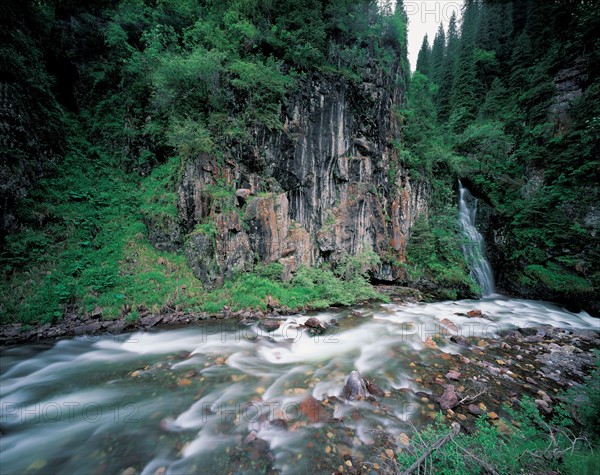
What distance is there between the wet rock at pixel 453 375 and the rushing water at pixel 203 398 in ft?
1.34

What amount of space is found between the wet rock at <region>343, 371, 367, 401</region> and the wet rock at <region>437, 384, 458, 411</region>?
1.39 metres

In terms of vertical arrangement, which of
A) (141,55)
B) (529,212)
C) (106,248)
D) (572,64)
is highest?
(572,64)

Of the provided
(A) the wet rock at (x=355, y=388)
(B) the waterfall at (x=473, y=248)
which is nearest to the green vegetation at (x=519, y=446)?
(A) the wet rock at (x=355, y=388)

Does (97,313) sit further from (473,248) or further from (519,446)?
(473,248)

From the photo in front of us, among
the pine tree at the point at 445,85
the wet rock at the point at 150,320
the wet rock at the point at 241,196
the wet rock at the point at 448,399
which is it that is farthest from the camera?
the pine tree at the point at 445,85

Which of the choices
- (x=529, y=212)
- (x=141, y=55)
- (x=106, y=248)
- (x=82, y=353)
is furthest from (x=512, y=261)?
(x=141, y=55)

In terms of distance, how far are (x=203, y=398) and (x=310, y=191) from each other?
9476 mm

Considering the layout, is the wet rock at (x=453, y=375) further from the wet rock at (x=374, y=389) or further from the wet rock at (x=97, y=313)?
the wet rock at (x=97, y=313)

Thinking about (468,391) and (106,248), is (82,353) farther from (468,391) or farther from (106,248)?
(468,391)

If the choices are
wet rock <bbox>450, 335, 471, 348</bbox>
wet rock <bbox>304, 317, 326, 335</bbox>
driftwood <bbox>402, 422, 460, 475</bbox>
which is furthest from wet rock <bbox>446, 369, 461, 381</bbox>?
wet rock <bbox>304, 317, 326, 335</bbox>

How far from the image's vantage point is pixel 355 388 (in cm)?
464

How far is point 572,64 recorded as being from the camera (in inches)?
555

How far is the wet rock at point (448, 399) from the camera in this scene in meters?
4.18

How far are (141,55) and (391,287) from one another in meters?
18.1
